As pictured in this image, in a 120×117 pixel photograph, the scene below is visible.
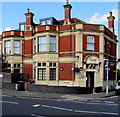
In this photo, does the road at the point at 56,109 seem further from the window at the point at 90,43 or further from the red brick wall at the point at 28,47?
the red brick wall at the point at 28,47

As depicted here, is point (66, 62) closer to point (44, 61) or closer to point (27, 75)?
point (44, 61)

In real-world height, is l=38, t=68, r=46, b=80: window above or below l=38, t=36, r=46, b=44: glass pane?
below

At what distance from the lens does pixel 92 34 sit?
25406mm

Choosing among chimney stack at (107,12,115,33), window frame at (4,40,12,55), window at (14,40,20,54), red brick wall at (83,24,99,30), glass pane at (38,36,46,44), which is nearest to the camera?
red brick wall at (83,24,99,30)

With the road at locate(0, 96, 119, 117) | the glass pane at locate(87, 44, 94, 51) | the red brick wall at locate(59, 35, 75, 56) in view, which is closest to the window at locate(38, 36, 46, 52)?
the red brick wall at locate(59, 35, 75, 56)

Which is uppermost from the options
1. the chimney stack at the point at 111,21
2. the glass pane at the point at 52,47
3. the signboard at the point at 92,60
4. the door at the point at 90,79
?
the chimney stack at the point at 111,21

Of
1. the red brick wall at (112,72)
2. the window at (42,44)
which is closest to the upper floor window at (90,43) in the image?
the window at (42,44)

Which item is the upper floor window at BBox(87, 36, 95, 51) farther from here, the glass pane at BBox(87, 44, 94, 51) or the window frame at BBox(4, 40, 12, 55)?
the window frame at BBox(4, 40, 12, 55)

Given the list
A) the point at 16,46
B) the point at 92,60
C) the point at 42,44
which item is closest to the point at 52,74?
the point at 42,44

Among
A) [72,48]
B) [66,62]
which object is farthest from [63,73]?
[72,48]

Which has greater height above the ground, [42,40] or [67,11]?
[67,11]

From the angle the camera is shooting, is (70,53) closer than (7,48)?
Yes

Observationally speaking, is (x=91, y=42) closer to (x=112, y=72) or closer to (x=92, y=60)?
(x=92, y=60)

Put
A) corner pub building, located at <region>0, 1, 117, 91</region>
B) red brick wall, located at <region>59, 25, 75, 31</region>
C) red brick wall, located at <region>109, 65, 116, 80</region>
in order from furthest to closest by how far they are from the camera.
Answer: red brick wall, located at <region>109, 65, 116, 80</region> < red brick wall, located at <region>59, 25, 75, 31</region> < corner pub building, located at <region>0, 1, 117, 91</region>
